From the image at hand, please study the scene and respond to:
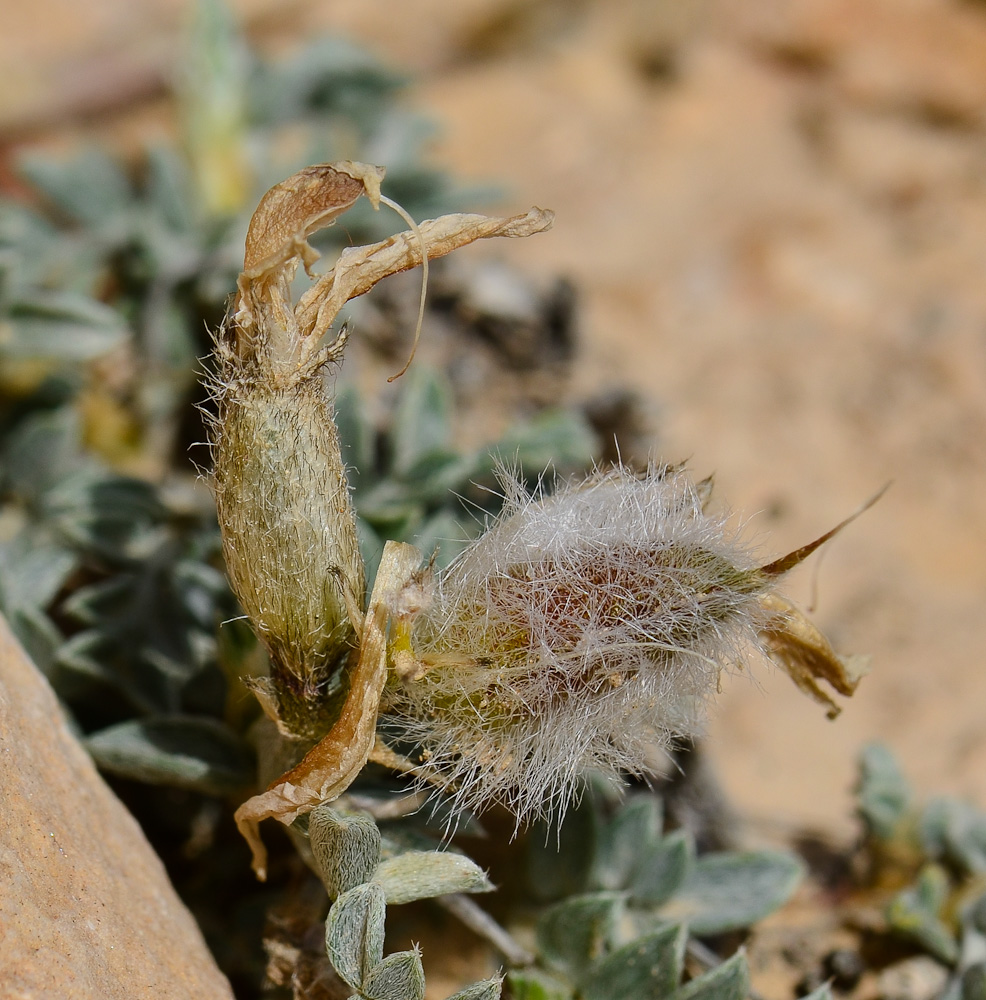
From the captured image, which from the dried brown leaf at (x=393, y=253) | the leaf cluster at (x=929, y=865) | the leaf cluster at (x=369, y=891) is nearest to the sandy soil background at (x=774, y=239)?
the leaf cluster at (x=929, y=865)

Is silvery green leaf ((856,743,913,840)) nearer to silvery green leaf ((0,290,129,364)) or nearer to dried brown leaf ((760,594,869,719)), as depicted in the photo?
dried brown leaf ((760,594,869,719))

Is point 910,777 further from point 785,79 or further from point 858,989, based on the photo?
point 785,79

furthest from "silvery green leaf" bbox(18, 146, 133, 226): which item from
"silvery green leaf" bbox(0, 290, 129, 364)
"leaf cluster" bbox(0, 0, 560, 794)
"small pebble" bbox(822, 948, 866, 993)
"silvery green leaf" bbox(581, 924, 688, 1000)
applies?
"small pebble" bbox(822, 948, 866, 993)

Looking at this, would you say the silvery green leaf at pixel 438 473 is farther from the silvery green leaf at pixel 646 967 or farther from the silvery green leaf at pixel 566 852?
the silvery green leaf at pixel 646 967

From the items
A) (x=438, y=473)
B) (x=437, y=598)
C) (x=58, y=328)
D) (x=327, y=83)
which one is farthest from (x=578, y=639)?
(x=327, y=83)

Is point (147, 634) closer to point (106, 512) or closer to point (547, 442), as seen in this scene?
point (106, 512)
